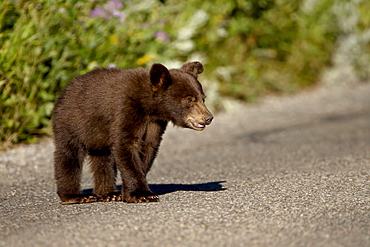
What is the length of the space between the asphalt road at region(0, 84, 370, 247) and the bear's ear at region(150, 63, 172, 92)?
0.95 meters

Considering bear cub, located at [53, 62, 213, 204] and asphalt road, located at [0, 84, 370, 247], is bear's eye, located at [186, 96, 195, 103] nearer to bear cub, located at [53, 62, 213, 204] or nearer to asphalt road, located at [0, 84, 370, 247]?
bear cub, located at [53, 62, 213, 204]

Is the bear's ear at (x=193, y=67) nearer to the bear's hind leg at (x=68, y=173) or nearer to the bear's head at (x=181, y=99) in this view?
the bear's head at (x=181, y=99)

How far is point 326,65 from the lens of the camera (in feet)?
52.2

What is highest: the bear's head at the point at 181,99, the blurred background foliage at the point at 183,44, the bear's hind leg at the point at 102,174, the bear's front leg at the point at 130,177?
the bear's head at the point at 181,99

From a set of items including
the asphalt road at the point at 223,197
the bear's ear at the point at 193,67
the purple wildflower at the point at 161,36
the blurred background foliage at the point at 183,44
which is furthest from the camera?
the purple wildflower at the point at 161,36

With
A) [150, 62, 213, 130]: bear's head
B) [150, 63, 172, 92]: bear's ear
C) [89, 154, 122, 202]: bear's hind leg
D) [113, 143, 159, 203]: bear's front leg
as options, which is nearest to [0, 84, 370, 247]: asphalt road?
[113, 143, 159, 203]: bear's front leg

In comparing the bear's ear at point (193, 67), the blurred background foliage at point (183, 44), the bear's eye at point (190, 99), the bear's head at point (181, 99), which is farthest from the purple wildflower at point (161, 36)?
the bear's eye at point (190, 99)

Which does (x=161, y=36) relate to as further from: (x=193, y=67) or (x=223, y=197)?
(x=223, y=197)

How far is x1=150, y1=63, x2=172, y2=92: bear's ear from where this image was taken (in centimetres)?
530

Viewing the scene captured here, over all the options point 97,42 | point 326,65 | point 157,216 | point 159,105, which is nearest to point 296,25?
point 326,65

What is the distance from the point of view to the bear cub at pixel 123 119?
208 inches

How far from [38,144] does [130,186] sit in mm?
3592

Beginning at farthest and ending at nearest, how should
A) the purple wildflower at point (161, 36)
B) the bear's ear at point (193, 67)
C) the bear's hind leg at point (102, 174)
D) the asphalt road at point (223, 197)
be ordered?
the purple wildflower at point (161, 36) → the bear's ear at point (193, 67) → the bear's hind leg at point (102, 174) → the asphalt road at point (223, 197)

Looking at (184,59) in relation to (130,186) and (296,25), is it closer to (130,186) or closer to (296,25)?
(296,25)
